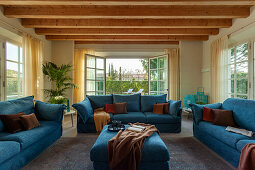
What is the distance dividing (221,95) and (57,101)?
14.5 feet

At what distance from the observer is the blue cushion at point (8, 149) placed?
1597mm

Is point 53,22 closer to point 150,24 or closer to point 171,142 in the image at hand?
point 150,24

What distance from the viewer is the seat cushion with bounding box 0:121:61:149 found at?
192 centimetres

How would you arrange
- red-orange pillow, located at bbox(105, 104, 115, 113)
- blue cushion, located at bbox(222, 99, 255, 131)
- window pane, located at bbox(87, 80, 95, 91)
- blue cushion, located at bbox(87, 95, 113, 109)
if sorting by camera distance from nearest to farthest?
blue cushion, located at bbox(222, 99, 255, 131), red-orange pillow, located at bbox(105, 104, 115, 113), blue cushion, located at bbox(87, 95, 113, 109), window pane, located at bbox(87, 80, 95, 91)

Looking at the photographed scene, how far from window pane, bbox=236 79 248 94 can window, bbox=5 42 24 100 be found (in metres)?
5.64

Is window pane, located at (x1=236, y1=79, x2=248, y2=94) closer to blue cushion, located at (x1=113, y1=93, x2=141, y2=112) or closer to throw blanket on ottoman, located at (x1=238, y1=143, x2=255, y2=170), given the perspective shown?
throw blanket on ottoman, located at (x1=238, y1=143, x2=255, y2=170)

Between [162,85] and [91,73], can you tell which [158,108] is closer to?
[162,85]

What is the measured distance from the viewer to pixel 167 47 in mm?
5375

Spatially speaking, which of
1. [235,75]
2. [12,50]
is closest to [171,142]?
[235,75]

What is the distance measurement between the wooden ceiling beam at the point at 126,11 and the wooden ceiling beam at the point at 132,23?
19.8 inches

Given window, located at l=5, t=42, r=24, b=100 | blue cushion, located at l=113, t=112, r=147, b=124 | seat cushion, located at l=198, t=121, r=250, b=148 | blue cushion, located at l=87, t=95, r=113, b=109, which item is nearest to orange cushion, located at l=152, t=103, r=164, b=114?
blue cushion, located at l=113, t=112, r=147, b=124

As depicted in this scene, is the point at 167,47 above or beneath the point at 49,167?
above

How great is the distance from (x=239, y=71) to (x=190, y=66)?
5.33 feet

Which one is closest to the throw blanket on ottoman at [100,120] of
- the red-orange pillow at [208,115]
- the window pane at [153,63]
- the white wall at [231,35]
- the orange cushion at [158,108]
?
the orange cushion at [158,108]
